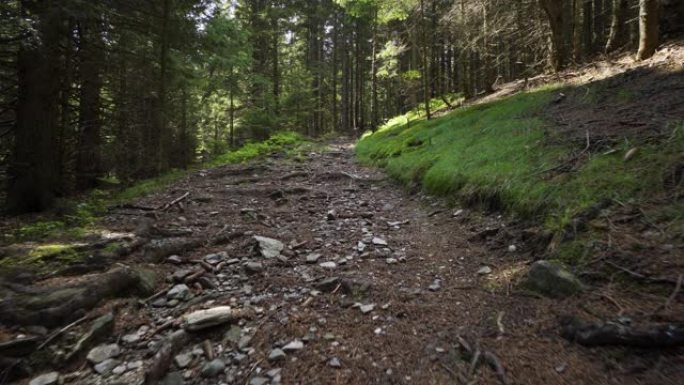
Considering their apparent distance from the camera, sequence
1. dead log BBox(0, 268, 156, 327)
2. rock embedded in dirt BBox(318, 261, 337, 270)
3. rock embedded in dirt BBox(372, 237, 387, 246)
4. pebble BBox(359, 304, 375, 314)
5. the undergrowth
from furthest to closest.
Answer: rock embedded in dirt BBox(372, 237, 387, 246) → the undergrowth → rock embedded in dirt BBox(318, 261, 337, 270) → pebble BBox(359, 304, 375, 314) → dead log BBox(0, 268, 156, 327)

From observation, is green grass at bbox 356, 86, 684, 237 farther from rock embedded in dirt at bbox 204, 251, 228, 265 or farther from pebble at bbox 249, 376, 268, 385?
rock embedded in dirt at bbox 204, 251, 228, 265

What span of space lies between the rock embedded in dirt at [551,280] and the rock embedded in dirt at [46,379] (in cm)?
414

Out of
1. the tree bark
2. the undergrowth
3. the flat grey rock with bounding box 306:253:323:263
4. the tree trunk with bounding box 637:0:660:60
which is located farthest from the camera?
the tree bark

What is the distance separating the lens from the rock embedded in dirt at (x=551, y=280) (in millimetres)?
3223

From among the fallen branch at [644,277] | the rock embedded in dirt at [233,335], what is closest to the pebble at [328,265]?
the rock embedded in dirt at [233,335]

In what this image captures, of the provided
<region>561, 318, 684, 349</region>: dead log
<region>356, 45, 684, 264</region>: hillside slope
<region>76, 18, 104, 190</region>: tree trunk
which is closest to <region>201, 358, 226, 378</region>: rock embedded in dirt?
<region>561, 318, 684, 349</region>: dead log

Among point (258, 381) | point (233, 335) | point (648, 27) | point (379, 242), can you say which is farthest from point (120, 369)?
point (648, 27)

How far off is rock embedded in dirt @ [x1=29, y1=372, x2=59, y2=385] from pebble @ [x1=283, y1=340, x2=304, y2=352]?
67.8 inches

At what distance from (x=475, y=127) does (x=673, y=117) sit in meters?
5.26

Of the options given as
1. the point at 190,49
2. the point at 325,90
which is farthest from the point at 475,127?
the point at 325,90

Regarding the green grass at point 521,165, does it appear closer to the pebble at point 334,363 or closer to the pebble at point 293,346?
the pebble at point 334,363

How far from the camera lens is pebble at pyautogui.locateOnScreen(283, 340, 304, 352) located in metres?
2.98

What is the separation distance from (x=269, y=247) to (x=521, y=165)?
172 inches

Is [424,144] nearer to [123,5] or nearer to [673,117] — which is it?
[673,117]
